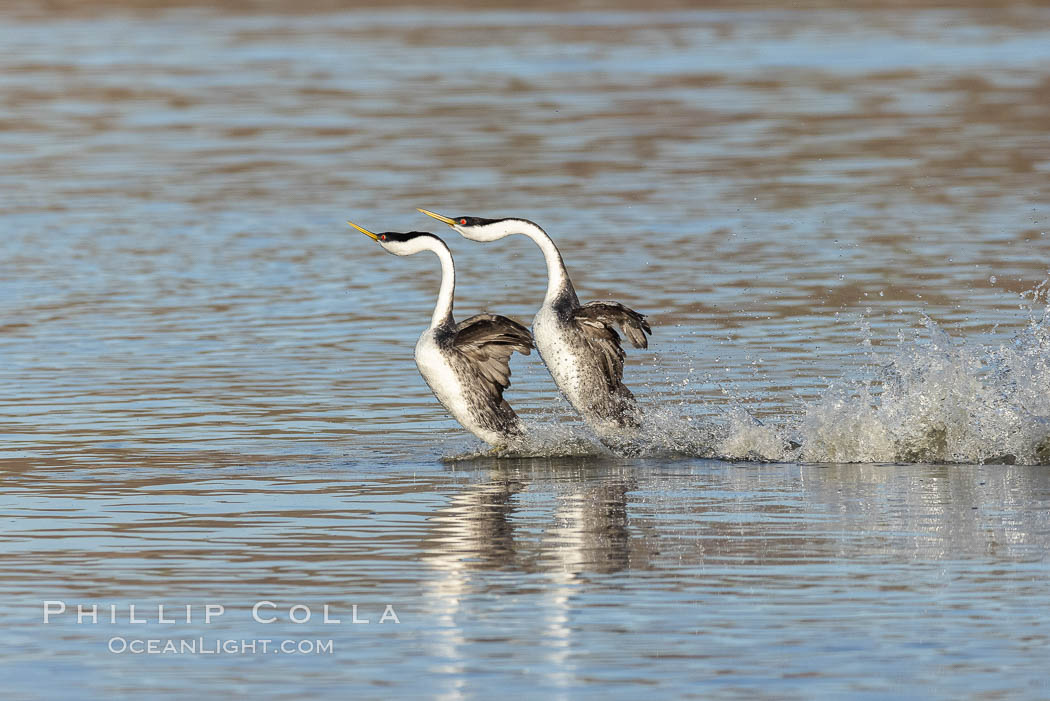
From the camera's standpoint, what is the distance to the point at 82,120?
34.3 meters

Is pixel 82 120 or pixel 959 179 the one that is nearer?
pixel 959 179

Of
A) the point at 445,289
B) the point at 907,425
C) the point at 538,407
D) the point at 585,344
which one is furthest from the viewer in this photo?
the point at 538,407

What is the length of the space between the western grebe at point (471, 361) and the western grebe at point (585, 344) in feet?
0.58

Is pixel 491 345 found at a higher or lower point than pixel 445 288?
lower

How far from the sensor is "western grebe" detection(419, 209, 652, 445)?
40.4 feet

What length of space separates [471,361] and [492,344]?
153 millimetres

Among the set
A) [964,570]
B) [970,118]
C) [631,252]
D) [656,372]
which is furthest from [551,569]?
[970,118]

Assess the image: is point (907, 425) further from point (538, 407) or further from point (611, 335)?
point (538, 407)

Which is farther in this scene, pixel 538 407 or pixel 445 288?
pixel 538 407

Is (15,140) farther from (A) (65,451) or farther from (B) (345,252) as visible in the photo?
(A) (65,451)

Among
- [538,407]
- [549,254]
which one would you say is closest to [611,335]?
[549,254]

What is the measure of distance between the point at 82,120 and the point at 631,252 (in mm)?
16484

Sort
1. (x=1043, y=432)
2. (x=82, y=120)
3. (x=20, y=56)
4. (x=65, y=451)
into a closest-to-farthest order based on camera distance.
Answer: (x=1043, y=432), (x=65, y=451), (x=82, y=120), (x=20, y=56)

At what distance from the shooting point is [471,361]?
12.2m
